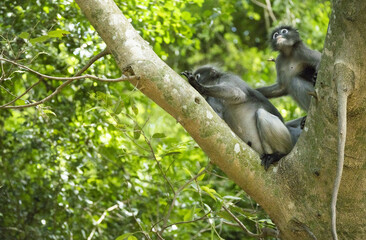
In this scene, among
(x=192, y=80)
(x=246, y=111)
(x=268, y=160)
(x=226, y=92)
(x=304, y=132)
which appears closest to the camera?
(x=304, y=132)

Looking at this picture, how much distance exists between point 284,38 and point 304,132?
2574mm

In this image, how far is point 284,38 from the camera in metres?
5.74

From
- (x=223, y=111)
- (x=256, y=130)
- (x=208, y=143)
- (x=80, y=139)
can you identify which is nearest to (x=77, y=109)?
(x=80, y=139)

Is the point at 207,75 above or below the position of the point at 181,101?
below

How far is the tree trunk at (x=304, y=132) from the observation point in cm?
311

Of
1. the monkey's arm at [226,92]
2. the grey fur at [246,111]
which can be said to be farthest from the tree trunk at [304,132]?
the monkey's arm at [226,92]

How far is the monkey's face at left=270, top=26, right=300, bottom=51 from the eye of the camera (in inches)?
225

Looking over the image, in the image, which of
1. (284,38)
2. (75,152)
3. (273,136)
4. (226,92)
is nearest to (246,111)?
(226,92)

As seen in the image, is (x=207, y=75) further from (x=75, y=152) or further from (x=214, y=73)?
(x=75, y=152)

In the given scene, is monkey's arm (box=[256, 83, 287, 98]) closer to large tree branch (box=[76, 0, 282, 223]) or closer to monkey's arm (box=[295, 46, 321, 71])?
monkey's arm (box=[295, 46, 321, 71])

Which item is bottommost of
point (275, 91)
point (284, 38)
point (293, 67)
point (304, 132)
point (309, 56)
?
point (275, 91)

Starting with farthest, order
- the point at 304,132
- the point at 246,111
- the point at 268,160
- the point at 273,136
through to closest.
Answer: the point at 246,111
the point at 273,136
the point at 268,160
the point at 304,132

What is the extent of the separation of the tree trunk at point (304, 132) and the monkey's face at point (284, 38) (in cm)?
249

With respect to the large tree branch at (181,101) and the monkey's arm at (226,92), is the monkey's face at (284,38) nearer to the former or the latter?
the monkey's arm at (226,92)
